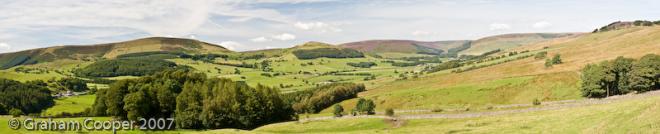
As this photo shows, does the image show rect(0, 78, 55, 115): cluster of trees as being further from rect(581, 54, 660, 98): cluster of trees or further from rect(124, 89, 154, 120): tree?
rect(581, 54, 660, 98): cluster of trees

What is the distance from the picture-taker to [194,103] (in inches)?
3654

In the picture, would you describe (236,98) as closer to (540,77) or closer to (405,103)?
(405,103)

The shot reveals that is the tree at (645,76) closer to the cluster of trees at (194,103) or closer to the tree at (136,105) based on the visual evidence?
the cluster of trees at (194,103)

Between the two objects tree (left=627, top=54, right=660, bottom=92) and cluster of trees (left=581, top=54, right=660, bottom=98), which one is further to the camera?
cluster of trees (left=581, top=54, right=660, bottom=98)

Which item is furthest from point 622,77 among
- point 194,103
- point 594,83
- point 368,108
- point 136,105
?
point 136,105

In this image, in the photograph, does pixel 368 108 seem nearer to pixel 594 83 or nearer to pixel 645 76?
pixel 594 83

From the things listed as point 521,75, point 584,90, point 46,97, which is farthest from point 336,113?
point 46,97

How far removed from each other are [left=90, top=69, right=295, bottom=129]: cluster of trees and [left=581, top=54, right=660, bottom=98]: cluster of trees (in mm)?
72160

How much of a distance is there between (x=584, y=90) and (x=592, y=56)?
81157 mm

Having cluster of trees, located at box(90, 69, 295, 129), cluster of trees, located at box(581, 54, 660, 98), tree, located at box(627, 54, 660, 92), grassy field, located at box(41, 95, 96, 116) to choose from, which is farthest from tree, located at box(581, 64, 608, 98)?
grassy field, located at box(41, 95, 96, 116)

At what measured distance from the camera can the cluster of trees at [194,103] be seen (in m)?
91.4

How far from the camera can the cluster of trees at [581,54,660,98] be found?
4277 inches

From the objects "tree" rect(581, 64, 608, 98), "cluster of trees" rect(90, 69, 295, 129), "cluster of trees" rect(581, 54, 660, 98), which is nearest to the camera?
"cluster of trees" rect(90, 69, 295, 129)

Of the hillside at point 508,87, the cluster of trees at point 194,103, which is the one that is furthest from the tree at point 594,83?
the cluster of trees at point 194,103
